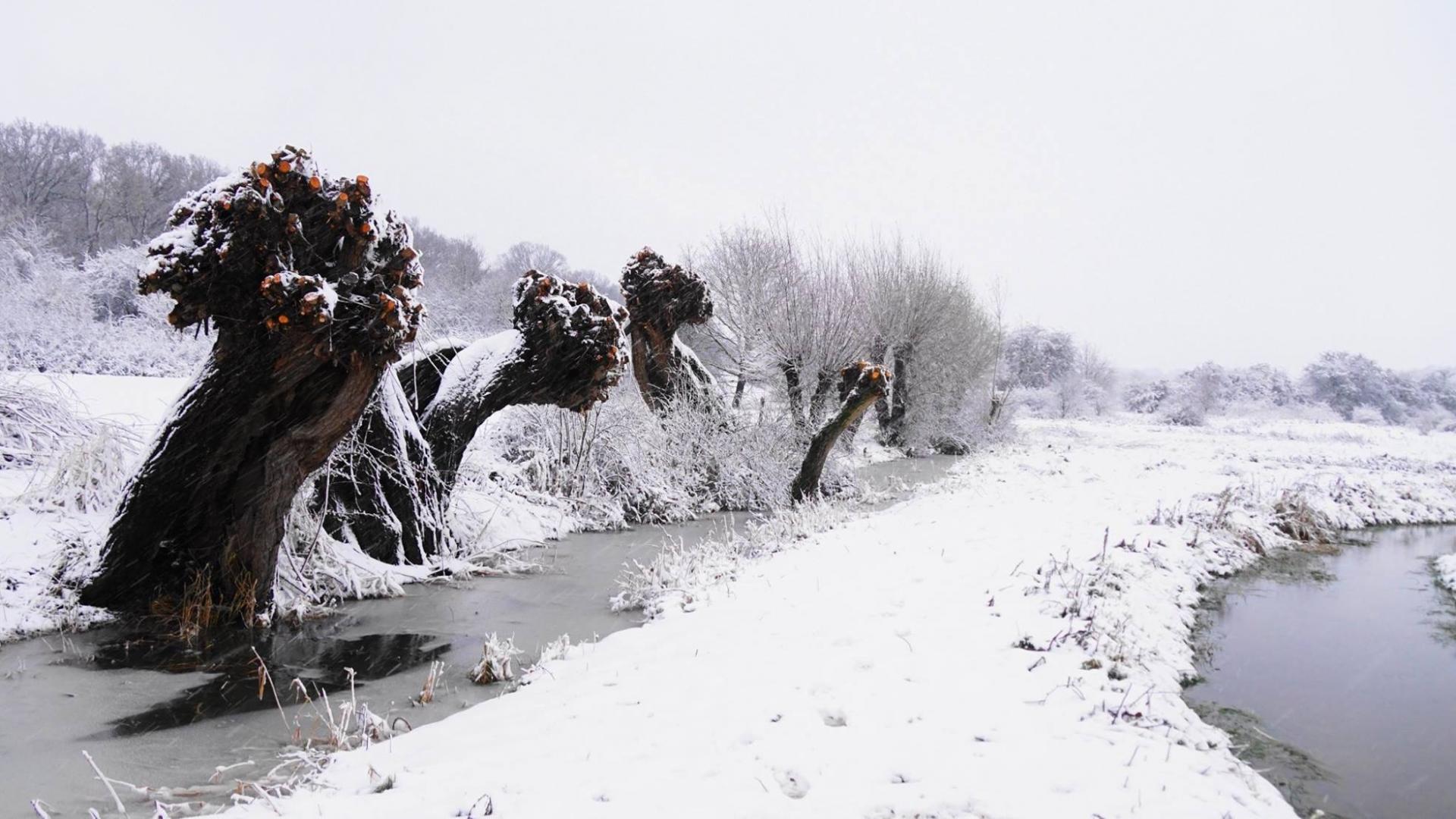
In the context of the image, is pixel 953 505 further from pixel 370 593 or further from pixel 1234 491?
pixel 370 593

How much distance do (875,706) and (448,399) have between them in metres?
5.94

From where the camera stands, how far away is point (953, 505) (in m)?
10.3

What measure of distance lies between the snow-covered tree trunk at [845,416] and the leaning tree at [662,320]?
8.58 ft

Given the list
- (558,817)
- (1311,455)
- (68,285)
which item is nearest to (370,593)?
(558,817)

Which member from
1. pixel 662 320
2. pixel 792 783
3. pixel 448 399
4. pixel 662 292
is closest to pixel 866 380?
pixel 662 320

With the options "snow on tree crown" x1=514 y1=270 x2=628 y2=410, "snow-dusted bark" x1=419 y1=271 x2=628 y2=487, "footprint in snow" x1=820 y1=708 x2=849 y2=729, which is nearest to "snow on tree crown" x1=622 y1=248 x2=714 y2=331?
"snow-dusted bark" x1=419 y1=271 x2=628 y2=487

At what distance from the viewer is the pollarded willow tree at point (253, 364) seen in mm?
4465

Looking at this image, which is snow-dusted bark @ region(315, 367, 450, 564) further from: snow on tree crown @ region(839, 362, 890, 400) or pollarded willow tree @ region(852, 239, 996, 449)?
pollarded willow tree @ region(852, 239, 996, 449)

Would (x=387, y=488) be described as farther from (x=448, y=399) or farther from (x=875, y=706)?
(x=875, y=706)

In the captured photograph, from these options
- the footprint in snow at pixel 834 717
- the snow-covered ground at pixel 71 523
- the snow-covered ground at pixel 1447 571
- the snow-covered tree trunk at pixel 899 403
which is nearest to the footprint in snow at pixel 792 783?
the footprint in snow at pixel 834 717

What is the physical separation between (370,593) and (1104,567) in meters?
6.65

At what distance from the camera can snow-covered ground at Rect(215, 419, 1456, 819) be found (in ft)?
9.21

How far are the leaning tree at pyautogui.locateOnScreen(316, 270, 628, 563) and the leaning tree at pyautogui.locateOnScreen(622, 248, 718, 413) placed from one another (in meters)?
5.94

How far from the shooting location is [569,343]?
7605 mm
